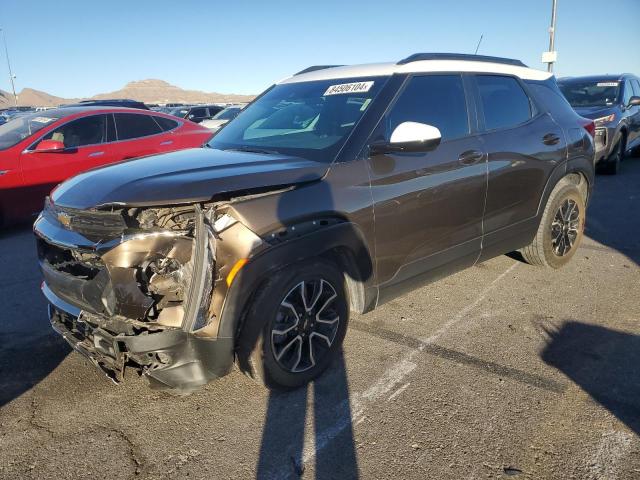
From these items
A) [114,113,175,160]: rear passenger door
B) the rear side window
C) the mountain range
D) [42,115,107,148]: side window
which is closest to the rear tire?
the rear side window

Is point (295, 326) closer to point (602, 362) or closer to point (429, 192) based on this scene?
point (429, 192)

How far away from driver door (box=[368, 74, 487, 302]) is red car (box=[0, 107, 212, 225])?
3.59 m

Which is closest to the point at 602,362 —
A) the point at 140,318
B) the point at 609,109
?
the point at 140,318

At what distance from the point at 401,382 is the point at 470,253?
132cm

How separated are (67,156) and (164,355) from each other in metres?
5.81

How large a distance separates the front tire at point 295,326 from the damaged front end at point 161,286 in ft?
0.61

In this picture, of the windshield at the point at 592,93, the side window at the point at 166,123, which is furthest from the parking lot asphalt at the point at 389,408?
the windshield at the point at 592,93

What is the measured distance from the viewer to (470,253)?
399cm

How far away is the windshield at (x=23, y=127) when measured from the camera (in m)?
7.22

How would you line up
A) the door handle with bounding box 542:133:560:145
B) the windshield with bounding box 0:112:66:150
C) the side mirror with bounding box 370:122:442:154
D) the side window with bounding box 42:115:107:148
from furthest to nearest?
1. the side window with bounding box 42:115:107:148
2. the windshield with bounding box 0:112:66:150
3. the door handle with bounding box 542:133:560:145
4. the side mirror with bounding box 370:122:442:154

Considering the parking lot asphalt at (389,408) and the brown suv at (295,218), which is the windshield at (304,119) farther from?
the parking lot asphalt at (389,408)

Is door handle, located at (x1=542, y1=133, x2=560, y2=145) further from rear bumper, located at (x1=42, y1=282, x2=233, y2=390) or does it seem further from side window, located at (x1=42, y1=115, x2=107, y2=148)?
side window, located at (x1=42, y1=115, x2=107, y2=148)

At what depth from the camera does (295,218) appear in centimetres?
280

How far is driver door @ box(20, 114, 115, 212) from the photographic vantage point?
23.1 feet
